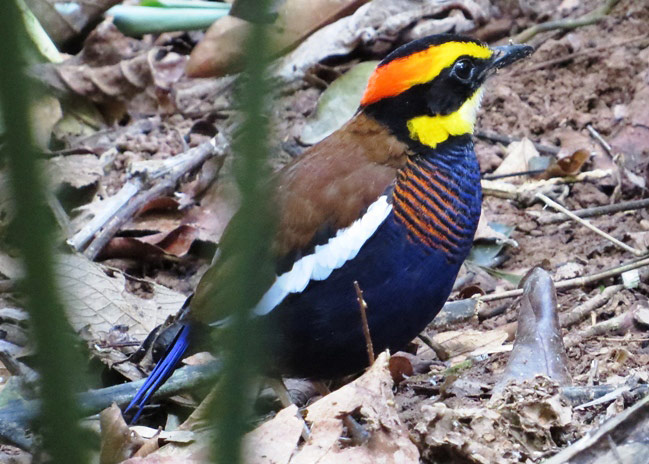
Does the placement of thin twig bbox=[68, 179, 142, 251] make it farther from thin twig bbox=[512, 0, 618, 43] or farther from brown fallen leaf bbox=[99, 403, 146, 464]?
thin twig bbox=[512, 0, 618, 43]

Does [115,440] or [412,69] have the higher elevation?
[412,69]

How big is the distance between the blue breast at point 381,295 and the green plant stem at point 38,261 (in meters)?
2.01

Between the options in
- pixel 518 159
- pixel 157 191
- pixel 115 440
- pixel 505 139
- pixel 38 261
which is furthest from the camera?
pixel 505 139

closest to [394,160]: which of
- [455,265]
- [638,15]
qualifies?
[455,265]

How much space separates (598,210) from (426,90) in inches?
55.1

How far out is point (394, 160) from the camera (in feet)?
10.9

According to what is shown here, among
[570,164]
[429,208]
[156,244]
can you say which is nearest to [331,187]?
[429,208]

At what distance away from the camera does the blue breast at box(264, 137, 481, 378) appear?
3.17 meters

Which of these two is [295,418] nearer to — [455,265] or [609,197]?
[455,265]

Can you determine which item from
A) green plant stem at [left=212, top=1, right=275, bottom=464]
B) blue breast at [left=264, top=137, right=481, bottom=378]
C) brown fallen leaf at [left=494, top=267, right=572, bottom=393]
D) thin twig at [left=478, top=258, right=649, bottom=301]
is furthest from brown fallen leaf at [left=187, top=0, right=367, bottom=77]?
green plant stem at [left=212, top=1, right=275, bottom=464]

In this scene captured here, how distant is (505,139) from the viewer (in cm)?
518

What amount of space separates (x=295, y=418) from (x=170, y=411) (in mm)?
843

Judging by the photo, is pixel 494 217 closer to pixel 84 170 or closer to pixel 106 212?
→ pixel 106 212

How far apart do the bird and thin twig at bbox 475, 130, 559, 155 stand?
5.50 ft
